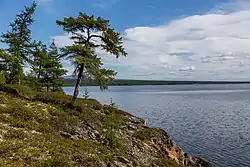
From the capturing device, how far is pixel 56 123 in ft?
84.3

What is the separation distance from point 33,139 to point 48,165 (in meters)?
4.46

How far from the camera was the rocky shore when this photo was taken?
16297 mm

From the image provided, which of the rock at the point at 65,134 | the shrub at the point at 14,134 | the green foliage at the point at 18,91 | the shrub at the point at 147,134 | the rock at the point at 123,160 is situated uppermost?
the green foliage at the point at 18,91

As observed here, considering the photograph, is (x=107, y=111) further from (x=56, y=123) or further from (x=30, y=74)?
(x=30, y=74)

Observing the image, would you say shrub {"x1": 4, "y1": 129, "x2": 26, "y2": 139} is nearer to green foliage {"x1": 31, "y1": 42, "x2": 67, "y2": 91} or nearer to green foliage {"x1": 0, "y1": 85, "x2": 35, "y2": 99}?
green foliage {"x1": 0, "y1": 85, "x2": 35, "y2": 99}

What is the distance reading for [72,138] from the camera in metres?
23.6

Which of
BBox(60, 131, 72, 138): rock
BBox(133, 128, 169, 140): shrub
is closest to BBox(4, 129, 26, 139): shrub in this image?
BBox(60, 131, 72, 138): rock

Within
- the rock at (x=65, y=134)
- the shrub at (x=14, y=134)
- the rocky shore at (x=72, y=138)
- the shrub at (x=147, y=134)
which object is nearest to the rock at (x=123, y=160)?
the rocky shore at (x=72, y=138)

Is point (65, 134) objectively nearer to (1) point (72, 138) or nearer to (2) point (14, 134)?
(1) point (72, 138)

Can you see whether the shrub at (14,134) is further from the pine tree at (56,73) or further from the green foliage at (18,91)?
the pine tree at (56,73)

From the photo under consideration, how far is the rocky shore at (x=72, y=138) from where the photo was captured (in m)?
16.3

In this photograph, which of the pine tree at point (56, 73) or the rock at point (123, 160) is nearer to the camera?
the rock at point (123, 160)

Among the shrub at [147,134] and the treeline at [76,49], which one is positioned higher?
the treeline at [76,49]

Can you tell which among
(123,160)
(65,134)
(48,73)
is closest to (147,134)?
(65,134)
